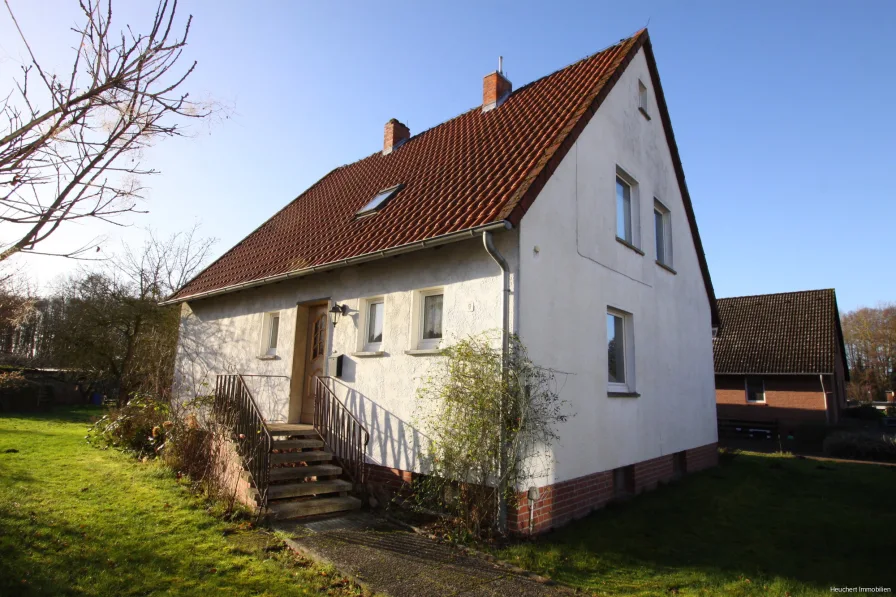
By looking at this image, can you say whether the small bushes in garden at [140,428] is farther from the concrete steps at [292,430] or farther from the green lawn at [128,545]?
the concrete steps at [292,430]

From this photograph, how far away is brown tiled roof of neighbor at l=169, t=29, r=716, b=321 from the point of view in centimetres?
765

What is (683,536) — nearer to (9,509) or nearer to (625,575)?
(625,575)

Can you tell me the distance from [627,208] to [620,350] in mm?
2986

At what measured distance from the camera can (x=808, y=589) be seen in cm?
522

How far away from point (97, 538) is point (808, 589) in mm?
7474

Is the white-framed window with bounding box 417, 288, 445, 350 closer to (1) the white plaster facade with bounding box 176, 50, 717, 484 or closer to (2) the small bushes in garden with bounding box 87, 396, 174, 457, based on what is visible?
(1) the white plaster facade with bounding box 176, 50, 717, 484

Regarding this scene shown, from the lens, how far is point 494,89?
1237 centimetres

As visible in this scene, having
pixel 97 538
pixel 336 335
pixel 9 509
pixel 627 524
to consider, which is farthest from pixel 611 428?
pixel 9 509

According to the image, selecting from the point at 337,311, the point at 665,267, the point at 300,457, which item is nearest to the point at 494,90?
the point at 665,267

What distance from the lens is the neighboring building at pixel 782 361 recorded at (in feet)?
73.6

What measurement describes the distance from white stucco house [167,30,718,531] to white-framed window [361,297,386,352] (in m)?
0.04

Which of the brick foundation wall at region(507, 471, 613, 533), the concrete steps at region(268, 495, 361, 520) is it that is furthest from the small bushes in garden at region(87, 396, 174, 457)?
the brick foundation wall at region(507, 471, 613, 533)

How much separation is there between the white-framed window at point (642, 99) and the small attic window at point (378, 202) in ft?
18.1

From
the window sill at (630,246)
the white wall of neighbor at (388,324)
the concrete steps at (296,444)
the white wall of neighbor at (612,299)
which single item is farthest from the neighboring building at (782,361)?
the concrete steps at (296,444)
